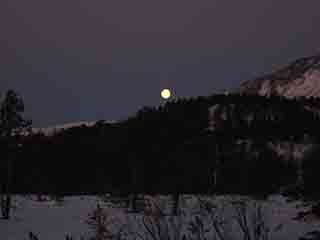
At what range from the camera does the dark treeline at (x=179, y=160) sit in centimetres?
3416

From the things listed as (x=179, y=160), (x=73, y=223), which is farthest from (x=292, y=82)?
(x=73, y=223)

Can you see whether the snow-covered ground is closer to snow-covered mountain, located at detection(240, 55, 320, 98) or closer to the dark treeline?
the dark treeline

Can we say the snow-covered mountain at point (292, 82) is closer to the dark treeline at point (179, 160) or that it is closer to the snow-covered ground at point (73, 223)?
the dark treeline at point (179, 160)

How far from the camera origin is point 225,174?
121 ft

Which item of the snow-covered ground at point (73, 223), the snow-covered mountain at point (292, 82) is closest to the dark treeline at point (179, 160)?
the snow-covered ground at point (73, 223)

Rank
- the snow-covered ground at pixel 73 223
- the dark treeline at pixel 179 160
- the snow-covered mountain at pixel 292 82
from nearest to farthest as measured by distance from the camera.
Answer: the snow-covered ground at pixel 73 223
the dark treeline at pixel 179 160
the snow-covered mountain at pixel 292 82

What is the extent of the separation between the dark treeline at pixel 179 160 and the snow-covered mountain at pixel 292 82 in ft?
146

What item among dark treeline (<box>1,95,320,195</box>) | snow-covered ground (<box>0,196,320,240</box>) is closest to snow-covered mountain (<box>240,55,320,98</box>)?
dark treeline (<box>1,95,320,195</box>)

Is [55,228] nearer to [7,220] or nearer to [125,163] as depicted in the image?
[7,220]

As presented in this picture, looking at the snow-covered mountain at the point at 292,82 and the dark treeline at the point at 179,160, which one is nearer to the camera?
the dark treeline at the point at 179,160

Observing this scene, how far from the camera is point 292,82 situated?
100m

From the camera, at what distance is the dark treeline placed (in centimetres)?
3416

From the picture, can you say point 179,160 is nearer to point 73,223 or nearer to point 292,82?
point 73,223

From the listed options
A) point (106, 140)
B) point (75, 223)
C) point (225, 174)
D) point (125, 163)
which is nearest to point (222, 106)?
point (225, 174)
